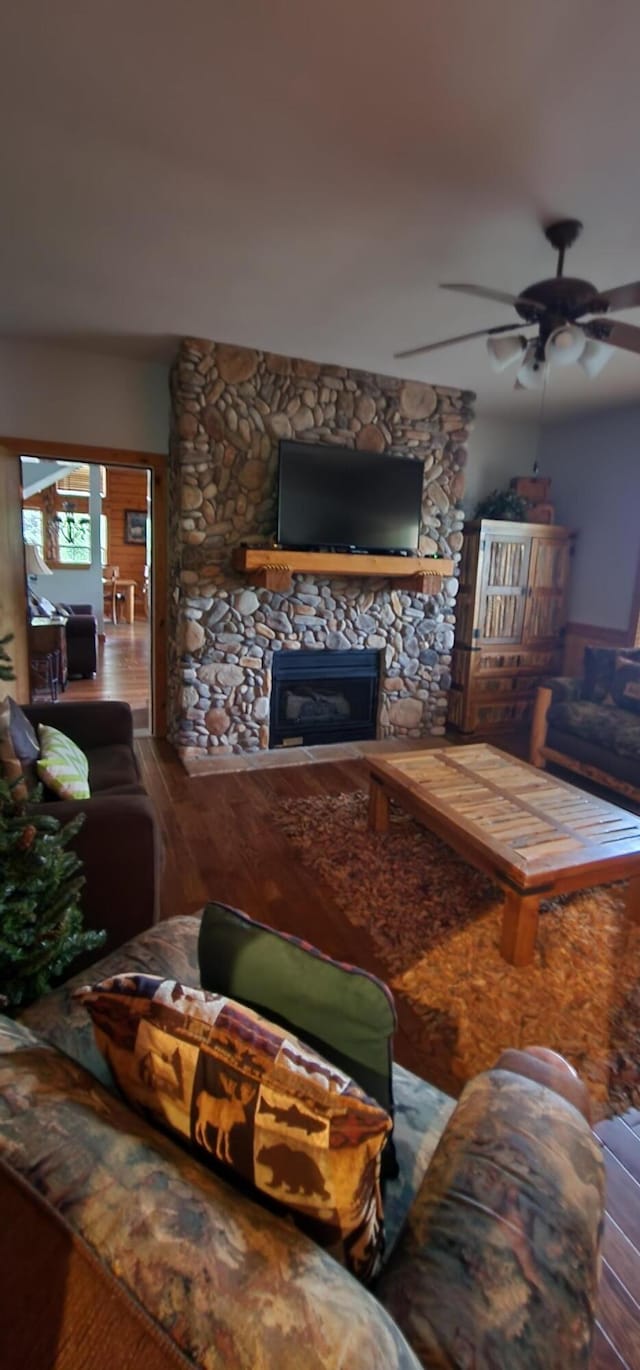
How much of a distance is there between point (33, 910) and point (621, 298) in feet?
8.82

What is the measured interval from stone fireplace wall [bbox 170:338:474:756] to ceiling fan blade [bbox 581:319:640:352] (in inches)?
87.6

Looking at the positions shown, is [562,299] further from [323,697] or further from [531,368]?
[323,697]

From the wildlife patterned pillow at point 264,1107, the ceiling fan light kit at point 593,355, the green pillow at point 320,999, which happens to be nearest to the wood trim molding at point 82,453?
the ceiling fan light kit at point 593,355

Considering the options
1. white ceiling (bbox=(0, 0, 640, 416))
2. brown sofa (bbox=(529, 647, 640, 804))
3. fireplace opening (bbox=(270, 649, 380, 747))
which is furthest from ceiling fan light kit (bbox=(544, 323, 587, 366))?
fireplace opening (bbox=(270, 649, 380, 747))

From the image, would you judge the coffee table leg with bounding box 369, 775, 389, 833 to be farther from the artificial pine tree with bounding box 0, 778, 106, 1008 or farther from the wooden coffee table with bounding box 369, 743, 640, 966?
the artificial pine tree with bounding box 0, 778, 106, 1008

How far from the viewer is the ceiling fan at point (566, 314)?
2.31 meters

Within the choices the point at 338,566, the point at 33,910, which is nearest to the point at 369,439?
the point at 338,566

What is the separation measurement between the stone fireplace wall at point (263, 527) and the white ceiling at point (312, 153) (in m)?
0.73

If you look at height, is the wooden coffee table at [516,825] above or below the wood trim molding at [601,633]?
below

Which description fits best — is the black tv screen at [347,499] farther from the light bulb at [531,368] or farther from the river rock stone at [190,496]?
the light bulb at [531,368]

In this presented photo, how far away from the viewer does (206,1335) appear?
0.50 meters

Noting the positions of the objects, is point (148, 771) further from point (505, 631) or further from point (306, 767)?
point (505, 631)

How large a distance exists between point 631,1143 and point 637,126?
113 inches

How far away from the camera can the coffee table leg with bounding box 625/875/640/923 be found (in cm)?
251
